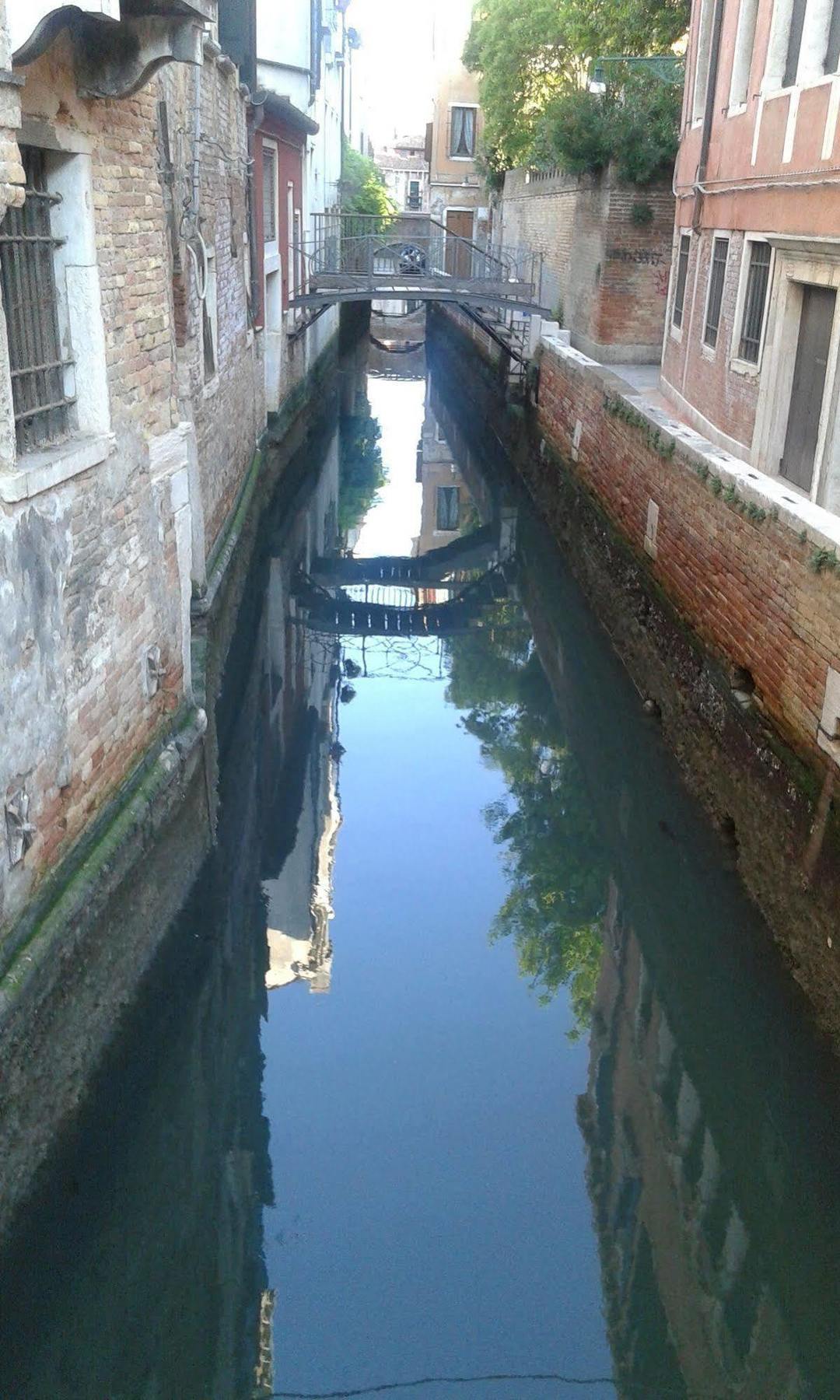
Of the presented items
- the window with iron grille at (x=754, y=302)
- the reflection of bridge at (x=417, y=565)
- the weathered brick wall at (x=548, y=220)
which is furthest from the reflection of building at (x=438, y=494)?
the window with iron grille at (x=754, y=302)

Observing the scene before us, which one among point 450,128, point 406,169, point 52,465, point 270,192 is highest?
point 450,128

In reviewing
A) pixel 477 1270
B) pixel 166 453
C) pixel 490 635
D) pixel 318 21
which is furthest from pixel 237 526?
pixel 318 21

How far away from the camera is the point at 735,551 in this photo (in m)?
7.79

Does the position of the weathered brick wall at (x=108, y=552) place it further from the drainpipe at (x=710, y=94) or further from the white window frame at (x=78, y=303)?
the drainpipe at (x=710, y=94)

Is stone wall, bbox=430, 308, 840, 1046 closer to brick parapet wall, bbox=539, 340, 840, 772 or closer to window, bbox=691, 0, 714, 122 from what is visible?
brick parapet wall, bbox=539, 340, 840, 772

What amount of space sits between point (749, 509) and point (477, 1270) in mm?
4739

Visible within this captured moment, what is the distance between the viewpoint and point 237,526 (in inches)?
451

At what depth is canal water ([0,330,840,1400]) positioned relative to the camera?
14.2 ft

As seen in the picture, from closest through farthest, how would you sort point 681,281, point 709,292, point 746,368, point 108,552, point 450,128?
point 108,552 < point 746,368 < point 709,292 < point 681,281 < point 450,128

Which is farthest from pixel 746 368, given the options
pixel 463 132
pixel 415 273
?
pixel 463 132

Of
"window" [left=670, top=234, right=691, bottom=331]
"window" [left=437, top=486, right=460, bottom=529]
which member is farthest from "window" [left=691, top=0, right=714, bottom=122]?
"window" [left=437, top=486, right=460, bottom=529]

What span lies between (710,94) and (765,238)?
2.91 meters

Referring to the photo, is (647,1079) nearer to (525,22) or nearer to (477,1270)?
(477,1270)

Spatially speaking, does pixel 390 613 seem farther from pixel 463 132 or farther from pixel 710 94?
pixel 463 132
